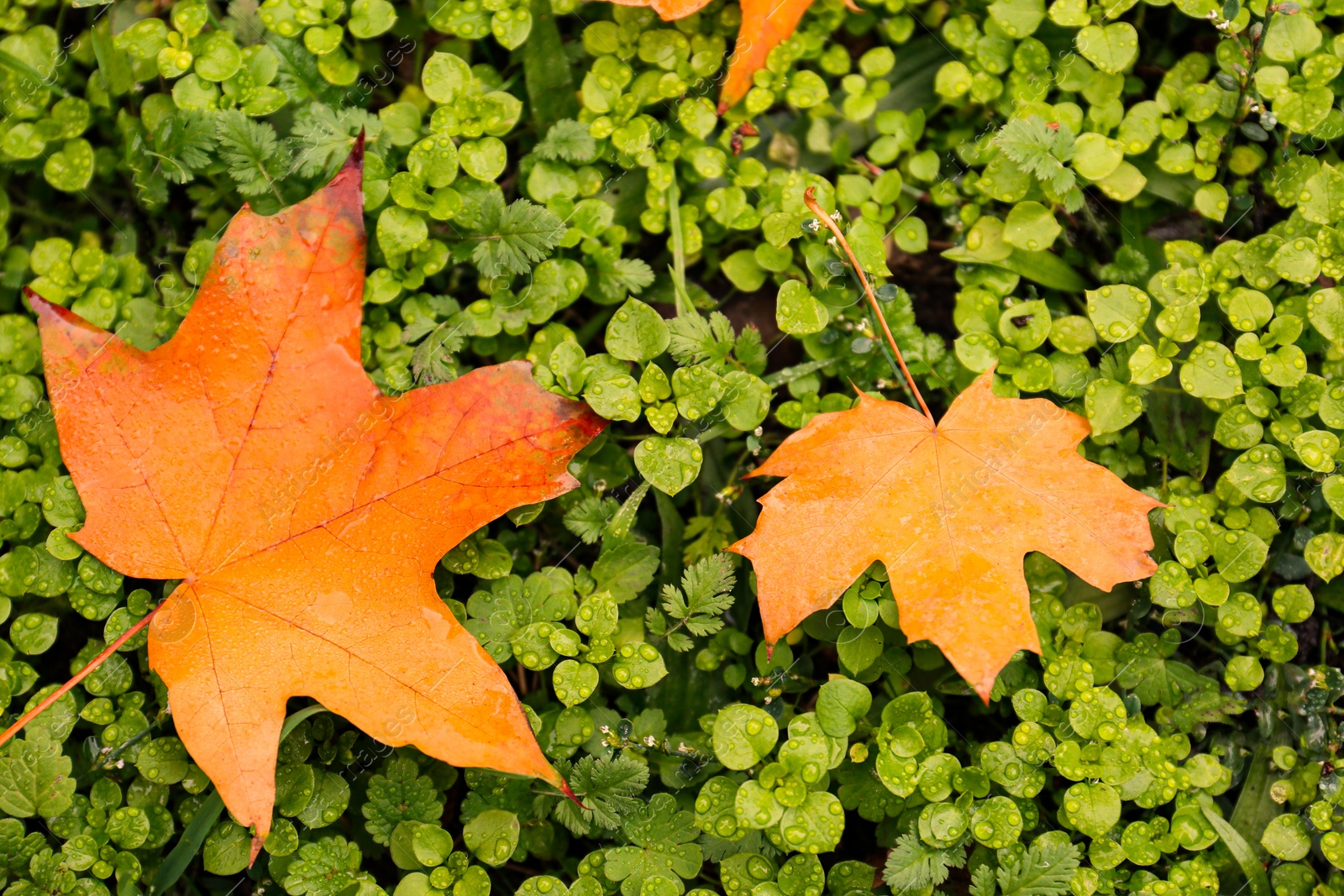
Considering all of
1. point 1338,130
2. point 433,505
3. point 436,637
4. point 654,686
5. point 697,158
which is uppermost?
point 1338,130

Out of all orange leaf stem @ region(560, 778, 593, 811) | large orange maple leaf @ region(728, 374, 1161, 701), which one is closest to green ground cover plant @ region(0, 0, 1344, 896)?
orange leaf stem @ region(560, 778, 593, 811)

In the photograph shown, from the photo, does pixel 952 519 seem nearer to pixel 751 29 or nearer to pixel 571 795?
→ pixel 571 795

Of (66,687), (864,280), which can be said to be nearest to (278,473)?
(66,687)

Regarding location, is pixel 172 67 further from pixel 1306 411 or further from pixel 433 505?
pixel 1306 411

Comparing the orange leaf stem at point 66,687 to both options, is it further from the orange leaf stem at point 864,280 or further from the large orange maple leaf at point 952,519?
the orange leaf stem at point 864,280

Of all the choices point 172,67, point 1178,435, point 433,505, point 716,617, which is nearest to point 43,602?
point 433,505

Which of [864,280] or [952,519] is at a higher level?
[864,280]

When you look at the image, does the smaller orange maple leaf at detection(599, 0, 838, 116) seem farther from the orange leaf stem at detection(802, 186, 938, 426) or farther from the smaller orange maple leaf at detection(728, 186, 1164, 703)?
the smaller orange maple leaf at detection(728, 186, 1164, 703)
